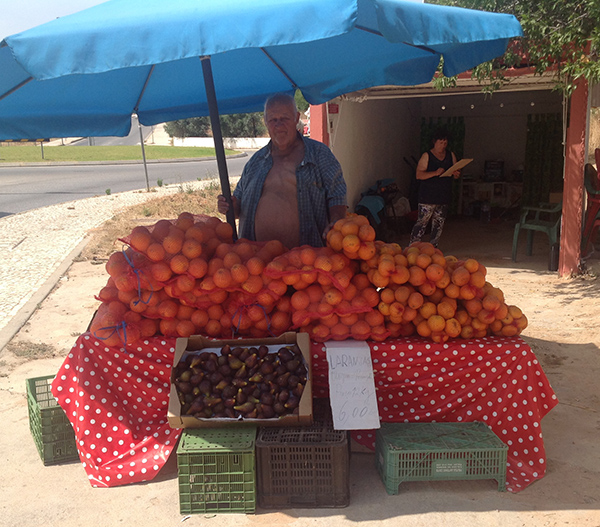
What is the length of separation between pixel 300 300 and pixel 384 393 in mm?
792

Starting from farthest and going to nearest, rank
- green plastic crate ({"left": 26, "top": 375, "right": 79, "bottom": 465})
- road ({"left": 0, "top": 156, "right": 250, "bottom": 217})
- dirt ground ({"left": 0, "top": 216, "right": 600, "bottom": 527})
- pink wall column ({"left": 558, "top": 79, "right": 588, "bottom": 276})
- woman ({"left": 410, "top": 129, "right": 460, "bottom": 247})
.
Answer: road ({"left": 0, "top": 156, "right": 250, "bottom": 217})
woman ({"left": 410, "top": 129, "right": 460, "bottom": 247})
pink wall column ({"left": 558, "top": 79, "right": 588, "bottom": 276})
green plastic crate ({"left": 26, "top": 375, "right": 79, "bottom": 465})
dirt ground ({"left": 0, "top": 216, "right": 600, "bottom": 527})

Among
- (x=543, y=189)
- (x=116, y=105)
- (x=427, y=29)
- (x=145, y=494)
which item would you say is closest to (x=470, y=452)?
(x=145, y=494)

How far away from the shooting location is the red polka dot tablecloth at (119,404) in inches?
132

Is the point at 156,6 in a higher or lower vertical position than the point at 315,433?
higher

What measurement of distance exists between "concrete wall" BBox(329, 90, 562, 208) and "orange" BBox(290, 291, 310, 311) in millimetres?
7563

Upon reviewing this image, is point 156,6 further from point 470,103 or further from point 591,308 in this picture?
point 470,103

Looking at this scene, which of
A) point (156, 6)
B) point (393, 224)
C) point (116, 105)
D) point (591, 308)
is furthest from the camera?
point (393, 224)

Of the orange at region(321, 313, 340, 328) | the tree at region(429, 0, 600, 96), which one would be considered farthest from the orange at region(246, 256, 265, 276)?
the tree at region(429, 0, 600, 96)

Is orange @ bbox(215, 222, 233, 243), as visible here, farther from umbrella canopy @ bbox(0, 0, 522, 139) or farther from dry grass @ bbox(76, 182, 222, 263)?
dry grass @ bbox(76, 182, 222, 263)

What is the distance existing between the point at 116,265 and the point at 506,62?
17.7 ft

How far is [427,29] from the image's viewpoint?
2.80 meters

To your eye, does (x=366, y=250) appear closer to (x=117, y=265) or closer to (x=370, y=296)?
(x=370, y=296)

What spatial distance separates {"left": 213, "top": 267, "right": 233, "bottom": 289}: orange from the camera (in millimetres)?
3189

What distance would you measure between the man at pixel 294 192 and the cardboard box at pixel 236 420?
98 cm
